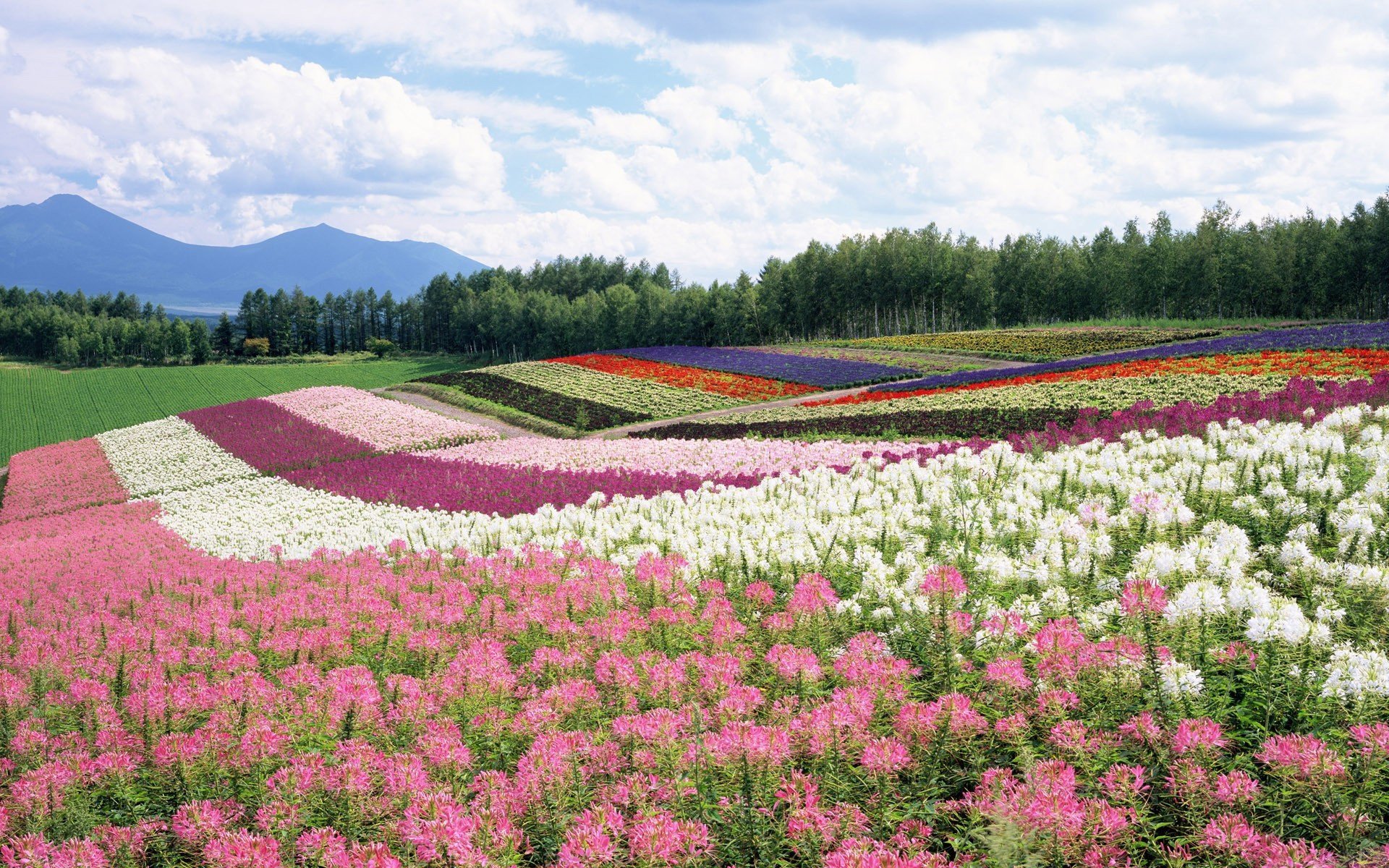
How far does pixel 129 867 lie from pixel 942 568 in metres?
4.59

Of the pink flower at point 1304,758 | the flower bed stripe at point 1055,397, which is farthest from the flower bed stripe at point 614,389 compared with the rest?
the pink flower at point 1304,758

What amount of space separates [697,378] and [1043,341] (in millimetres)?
24706

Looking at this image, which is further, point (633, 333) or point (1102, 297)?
point (633, 333)

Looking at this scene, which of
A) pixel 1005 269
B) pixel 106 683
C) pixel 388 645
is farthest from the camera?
pixel 1005 269

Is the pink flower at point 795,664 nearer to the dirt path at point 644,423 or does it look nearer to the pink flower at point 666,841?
the pink flower at point 666,841

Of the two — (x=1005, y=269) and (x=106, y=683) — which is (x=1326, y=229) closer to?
(x=1005, y=269)

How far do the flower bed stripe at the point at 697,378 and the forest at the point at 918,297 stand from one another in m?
25.5

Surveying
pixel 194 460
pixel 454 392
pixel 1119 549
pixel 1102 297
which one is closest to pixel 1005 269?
pixel 1102 297

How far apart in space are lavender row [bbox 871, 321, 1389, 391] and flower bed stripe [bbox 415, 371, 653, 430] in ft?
42.6

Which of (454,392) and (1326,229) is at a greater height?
(1326,229)

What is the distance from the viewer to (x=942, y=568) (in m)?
5.43

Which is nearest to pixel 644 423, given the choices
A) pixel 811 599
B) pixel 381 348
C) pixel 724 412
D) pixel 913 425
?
pixel 724 412

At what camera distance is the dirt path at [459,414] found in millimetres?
40281

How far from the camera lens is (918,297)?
84750 millimetres
